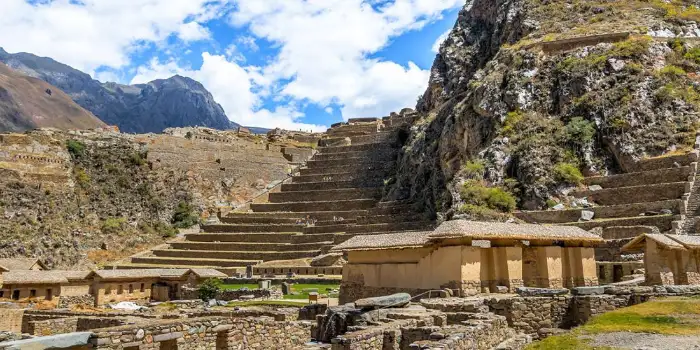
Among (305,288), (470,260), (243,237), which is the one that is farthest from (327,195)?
(470,260)

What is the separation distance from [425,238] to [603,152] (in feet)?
87.4

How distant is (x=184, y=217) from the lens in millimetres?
62438

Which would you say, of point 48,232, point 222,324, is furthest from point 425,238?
point 48,232

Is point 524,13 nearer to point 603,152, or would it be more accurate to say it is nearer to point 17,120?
point 603,152

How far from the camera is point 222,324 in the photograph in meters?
9.38

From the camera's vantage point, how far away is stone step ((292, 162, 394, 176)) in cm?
6694

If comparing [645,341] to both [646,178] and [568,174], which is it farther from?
[568,174]

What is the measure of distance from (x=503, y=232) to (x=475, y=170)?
2505 centimetres

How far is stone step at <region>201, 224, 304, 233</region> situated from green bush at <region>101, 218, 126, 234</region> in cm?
755

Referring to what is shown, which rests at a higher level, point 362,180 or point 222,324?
point 362,180

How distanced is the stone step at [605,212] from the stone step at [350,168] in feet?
109

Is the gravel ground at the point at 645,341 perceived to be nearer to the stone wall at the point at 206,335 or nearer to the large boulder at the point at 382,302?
the large boulder at the point at 382,302

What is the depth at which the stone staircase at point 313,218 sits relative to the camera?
48.7 meters

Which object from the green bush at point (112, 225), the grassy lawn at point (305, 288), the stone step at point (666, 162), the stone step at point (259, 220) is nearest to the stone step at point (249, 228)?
the stone step at point (259, 220)
